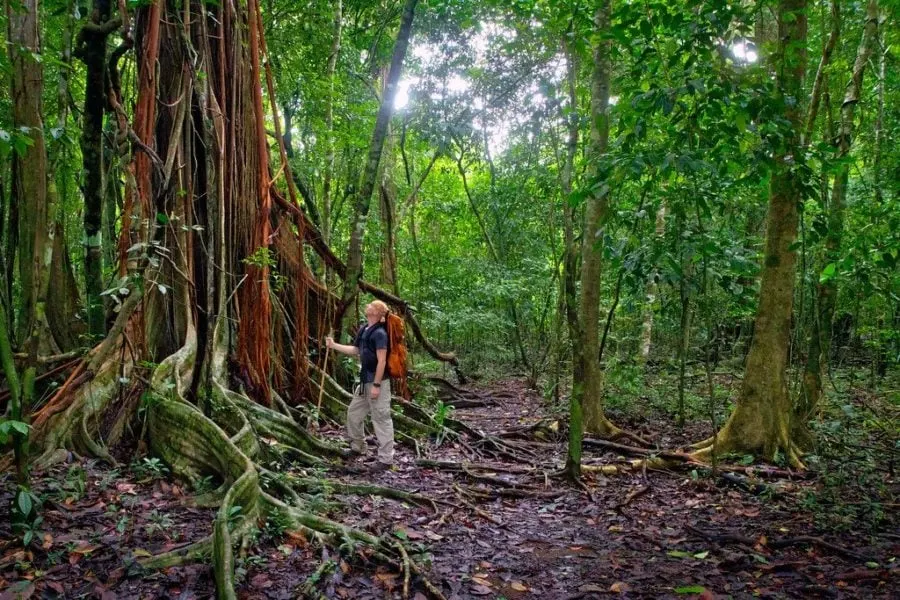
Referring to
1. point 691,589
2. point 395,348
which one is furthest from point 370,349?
point 691,589

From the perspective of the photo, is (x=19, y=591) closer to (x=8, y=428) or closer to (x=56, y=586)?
(x=56, y=586)

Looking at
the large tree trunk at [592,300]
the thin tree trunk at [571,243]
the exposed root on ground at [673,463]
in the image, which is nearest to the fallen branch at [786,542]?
the large tree trunk at [592,300]

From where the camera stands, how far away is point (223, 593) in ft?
9.77

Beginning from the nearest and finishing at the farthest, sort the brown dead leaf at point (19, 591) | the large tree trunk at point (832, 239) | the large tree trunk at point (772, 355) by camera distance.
Answer: the brown dead leaf at point (19, 591) < the large tree trunk at point (772, 355) < the large tree trunk at point (832, 239)

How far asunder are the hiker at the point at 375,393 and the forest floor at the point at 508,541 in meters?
0.45

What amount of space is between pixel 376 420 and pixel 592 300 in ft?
11.2

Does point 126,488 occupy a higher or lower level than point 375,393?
lower

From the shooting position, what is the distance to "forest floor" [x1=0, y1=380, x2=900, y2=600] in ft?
10.8

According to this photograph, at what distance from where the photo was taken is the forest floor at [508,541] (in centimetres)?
330

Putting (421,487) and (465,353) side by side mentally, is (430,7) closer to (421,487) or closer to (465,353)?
(421,487)

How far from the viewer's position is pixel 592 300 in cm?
805

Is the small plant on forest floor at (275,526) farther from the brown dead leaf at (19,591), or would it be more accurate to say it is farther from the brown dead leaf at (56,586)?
the brown dead leaf at (19,591)

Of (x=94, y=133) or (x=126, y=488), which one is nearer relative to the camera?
(x=126, y=488)

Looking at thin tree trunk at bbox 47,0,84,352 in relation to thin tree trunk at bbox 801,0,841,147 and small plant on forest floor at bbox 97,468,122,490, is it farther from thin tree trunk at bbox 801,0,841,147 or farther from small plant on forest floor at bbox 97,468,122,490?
thin tree trunk at bbox 801,0,841,147
